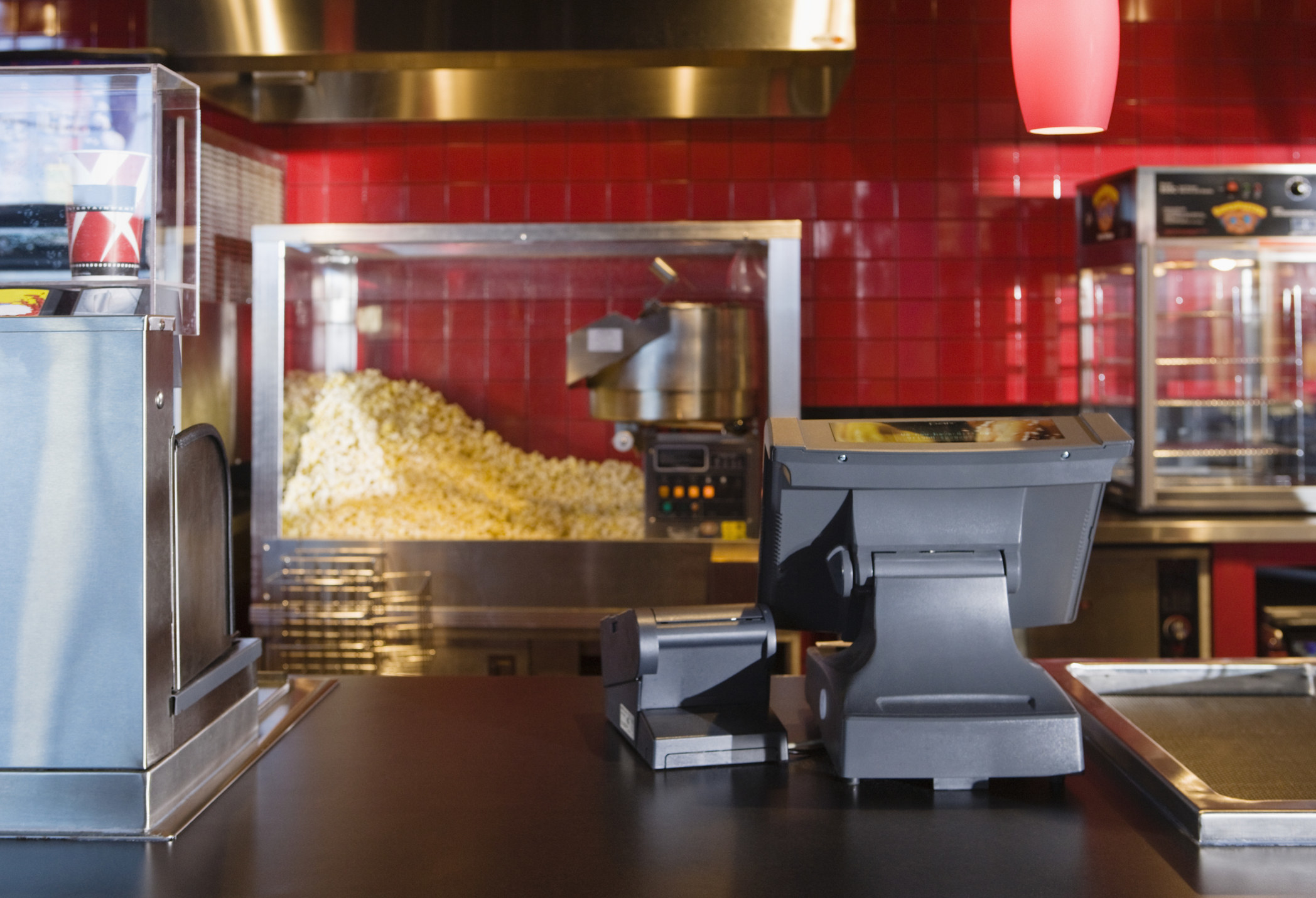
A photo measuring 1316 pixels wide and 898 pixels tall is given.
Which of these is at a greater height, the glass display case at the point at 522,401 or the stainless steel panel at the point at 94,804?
the glass display case at the point at 522,401

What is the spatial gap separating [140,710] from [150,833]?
113 mm

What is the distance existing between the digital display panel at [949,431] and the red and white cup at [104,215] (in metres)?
0.75

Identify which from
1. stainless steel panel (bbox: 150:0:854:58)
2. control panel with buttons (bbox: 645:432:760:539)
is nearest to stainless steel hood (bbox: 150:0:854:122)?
stainless steel panel (bbox: 150:0:854:58)

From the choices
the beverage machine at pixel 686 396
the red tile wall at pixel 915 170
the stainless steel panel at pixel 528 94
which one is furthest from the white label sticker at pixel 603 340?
the red tile wall at pixel 915 170

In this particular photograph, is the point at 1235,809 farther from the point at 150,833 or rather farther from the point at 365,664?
the point at 365,664

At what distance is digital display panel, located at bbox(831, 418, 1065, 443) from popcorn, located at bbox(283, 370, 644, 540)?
148cm

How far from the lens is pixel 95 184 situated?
3.90 feet

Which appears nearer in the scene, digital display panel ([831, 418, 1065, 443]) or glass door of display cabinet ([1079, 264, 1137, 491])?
digital display panel ([831, 418, 1065, 443])

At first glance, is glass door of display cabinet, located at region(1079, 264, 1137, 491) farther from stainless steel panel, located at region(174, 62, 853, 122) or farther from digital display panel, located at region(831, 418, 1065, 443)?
digital display panel, located at region(831, 418, 1065, 443)

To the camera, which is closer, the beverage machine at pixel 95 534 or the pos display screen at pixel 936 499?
the beverage machine at pixel 95 534

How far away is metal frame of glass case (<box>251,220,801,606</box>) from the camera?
8.80 ft

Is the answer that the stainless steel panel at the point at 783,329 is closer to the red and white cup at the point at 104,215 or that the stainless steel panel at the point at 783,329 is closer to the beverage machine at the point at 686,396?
the beverage machine at the point at 686,396

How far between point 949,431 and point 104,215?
0.90 metres

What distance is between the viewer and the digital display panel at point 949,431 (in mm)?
1253
